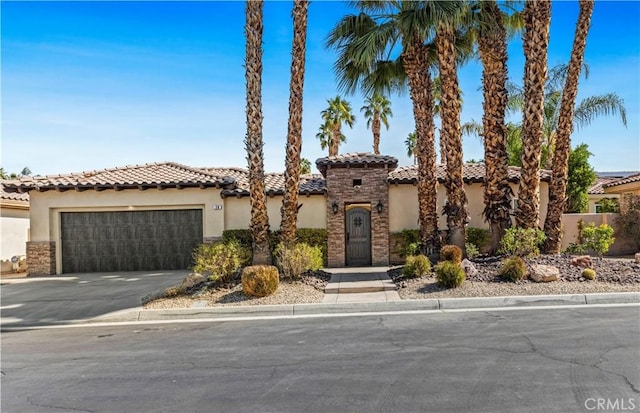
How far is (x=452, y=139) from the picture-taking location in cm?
1384

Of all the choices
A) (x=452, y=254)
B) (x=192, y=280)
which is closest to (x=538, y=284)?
(x=452, y=254)

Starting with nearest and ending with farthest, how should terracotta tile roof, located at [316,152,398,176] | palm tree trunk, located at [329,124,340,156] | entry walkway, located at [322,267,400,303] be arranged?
entry walkway, located at [322,267,400,303]
terracotta tile roof, located at [316,152,398,176]
palm tree trunk, located at [329,124,340,156]

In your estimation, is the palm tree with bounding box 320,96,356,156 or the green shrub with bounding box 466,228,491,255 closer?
the green shrub with bounding box 466,228,491,255

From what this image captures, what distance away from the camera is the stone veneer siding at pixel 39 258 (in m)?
17.2

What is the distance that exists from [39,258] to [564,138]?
19.6 metres

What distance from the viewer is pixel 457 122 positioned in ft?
45.6

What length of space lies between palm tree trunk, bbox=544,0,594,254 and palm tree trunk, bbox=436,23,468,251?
8.58 ft

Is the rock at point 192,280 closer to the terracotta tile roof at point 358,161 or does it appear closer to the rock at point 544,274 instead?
the terracotta tile roof at point 358,161

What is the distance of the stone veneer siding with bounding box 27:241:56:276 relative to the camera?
56.4 feet

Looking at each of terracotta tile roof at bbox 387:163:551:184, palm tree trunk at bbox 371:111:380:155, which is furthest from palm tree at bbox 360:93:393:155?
terracotta tile roof at bbox 387:163:551:184

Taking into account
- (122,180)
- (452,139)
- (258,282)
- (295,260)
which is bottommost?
(258,282)

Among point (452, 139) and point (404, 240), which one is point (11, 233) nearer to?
point (404, 240)

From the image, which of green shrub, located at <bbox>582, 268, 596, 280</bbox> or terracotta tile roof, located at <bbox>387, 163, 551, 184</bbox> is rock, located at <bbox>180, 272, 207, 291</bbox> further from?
green shrub, located at <bbox>582, 268, 596, 280</bbox>

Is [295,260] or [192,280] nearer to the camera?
[192,280]
